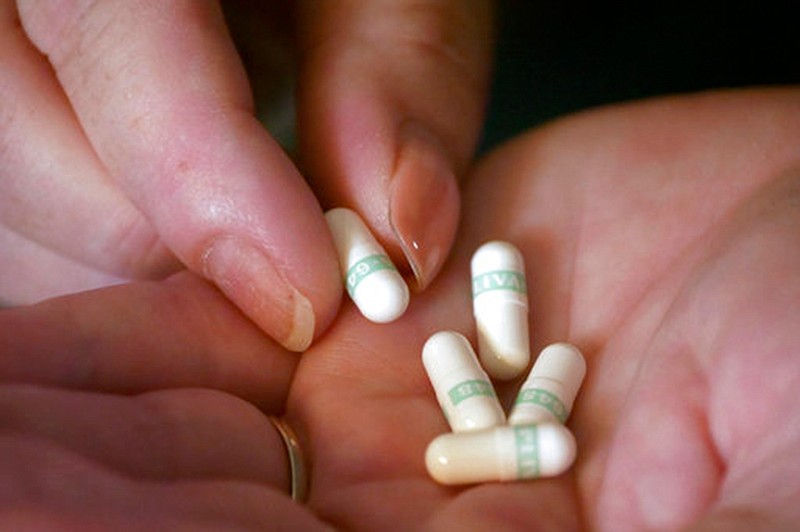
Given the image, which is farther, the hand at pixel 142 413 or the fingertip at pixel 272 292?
the fingertip at pixel 272 292

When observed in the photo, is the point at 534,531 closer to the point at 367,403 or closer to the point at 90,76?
the point at 367,403

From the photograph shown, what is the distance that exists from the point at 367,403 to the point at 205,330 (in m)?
0.17

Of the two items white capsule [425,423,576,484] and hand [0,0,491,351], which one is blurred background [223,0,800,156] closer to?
hand [0,0,491,351]

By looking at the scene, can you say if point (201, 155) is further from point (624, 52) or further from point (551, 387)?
point (624, 52)

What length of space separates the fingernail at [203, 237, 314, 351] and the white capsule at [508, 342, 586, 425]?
0.21m

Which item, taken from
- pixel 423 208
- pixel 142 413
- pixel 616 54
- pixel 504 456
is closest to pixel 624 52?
pixel 616 54

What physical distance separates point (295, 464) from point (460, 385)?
0.17m

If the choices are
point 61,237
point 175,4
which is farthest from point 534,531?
point 61,237

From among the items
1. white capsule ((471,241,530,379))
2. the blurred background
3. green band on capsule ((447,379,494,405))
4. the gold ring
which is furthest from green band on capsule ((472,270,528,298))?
the blurred background

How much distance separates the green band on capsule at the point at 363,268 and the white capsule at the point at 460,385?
9cm

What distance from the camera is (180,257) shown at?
123cm

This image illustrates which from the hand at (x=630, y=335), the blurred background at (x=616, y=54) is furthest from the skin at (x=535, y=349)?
the blurred background at (x=616, y=54)

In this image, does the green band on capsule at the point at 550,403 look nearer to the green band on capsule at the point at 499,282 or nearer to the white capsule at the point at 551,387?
the white capsule at the point at 551,387

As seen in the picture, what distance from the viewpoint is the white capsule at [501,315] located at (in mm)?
1174
